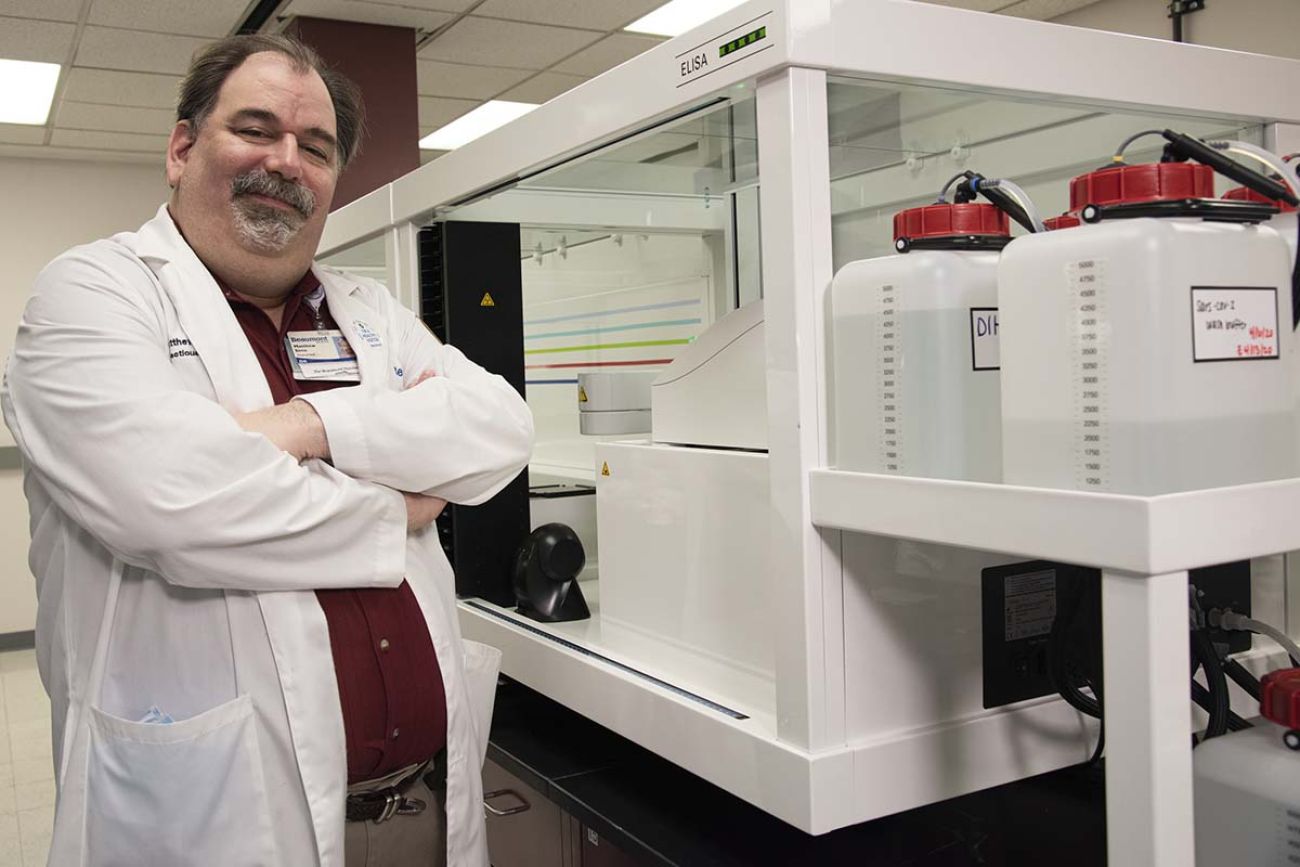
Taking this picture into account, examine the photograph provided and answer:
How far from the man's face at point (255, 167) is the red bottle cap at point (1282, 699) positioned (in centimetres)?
115

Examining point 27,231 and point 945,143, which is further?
point 27,231

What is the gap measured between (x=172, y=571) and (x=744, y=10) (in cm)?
81

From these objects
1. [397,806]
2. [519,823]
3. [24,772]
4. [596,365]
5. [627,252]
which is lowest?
[24,772]

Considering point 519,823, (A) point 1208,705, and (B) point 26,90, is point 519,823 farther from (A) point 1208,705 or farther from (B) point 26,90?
(B) point 26,90

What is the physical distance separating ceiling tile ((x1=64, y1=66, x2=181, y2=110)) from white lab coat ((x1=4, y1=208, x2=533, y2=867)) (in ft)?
12.1

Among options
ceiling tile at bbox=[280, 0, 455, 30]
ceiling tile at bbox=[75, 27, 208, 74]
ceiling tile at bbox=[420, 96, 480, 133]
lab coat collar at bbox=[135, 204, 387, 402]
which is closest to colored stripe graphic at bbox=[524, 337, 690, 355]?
lab coat collar at bbox=[135, 204, 387, 402]

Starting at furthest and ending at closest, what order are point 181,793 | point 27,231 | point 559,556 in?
point 27,231
point 559,556
point 181,793

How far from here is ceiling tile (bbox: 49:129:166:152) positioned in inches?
219

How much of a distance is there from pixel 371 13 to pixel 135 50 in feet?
3.16

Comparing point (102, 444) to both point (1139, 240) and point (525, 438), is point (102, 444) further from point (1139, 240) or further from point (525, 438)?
point (1139, 240)

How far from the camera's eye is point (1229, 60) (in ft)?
4.16

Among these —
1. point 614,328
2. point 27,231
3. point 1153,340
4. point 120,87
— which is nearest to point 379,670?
point 1153,340

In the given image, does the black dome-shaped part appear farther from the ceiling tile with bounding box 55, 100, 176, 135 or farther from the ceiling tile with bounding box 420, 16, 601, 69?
the ceiling tile with bounding box 55, 100, 176, 135

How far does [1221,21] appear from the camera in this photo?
149 inches
